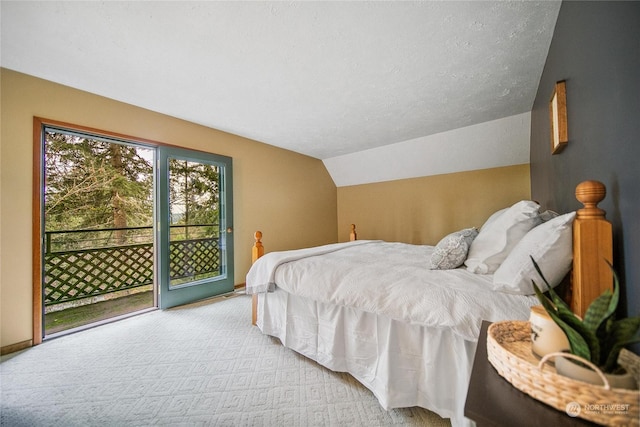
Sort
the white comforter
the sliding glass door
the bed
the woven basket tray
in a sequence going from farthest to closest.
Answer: the sliding glass door, the white comforter, the bed, the woven basket tray

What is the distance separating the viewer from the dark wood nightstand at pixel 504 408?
17.9 inches

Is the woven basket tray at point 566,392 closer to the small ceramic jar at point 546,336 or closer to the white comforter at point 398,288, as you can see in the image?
the small ceramic jar at point 546,336

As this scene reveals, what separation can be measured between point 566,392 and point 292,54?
2180 millimetres

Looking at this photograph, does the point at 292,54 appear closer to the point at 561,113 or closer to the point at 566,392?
the point at 561,113

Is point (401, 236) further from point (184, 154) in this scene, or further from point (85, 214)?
point (85, 214)

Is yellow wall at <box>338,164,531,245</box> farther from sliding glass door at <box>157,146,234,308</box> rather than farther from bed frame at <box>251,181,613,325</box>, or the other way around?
bed frame at <box>251,181,613,325</box>

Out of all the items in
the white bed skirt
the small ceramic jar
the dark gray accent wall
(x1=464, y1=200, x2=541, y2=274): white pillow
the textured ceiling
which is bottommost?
the white bed skirt

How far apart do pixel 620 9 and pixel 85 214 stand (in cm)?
564

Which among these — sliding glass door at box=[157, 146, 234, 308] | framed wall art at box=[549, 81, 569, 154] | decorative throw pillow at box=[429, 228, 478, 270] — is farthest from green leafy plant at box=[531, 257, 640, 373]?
sliding glass door at box=[157, 146, 234, 308]

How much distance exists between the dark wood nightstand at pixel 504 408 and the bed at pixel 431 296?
0.52 m

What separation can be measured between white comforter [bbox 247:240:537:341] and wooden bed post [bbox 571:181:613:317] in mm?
355

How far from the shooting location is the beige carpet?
1.33m

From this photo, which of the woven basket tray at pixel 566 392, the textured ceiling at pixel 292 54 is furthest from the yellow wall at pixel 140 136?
the woven basket tray at pixel 566 392

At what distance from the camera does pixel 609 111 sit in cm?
90
